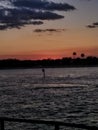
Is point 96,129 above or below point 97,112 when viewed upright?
above

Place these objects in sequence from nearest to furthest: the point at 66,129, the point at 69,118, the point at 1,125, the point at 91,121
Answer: the point at 1,125, the point at 66,129, the point at 91,121, the point at 69,118

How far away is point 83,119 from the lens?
3694 cm

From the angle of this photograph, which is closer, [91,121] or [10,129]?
[10,129]

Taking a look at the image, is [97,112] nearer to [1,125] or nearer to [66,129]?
[66,129]

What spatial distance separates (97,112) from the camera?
4288 centimetres

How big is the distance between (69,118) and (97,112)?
564 centimetres

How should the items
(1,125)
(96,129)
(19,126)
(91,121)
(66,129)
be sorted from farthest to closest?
(91,121) → (19,126) → (66,129) → (1,125) → (96,129)

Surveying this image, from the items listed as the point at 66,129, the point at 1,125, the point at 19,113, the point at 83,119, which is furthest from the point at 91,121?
the point at 1,125

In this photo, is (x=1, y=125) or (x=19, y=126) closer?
(x=1, y=125)

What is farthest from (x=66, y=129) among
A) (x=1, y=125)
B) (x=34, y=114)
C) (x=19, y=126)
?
(x=1, y=125)

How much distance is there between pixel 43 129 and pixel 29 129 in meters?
1.26

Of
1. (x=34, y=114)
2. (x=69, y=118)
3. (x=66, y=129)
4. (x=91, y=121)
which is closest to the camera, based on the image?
(x=66, y=129)

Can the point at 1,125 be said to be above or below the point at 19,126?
above

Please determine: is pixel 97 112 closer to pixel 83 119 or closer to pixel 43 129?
pixel 83 119
